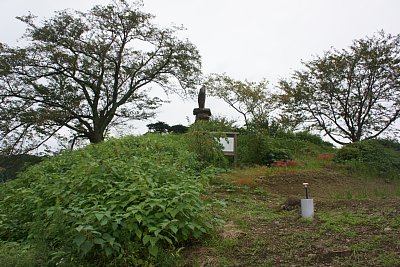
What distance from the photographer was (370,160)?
10703 mm

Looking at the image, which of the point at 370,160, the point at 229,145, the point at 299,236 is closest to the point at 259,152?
the point at 229,145

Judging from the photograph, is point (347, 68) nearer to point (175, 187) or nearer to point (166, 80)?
point (166, 80)

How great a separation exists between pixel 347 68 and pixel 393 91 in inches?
69.2

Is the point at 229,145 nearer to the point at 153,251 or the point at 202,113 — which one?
the point at 202,113

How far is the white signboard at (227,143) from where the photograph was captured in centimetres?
939

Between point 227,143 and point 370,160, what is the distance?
12.5 ft

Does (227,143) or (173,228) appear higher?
(227,143)

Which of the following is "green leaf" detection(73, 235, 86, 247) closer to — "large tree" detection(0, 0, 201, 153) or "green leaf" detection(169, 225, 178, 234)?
"green leaf" detection(169, 225, 178, 234)

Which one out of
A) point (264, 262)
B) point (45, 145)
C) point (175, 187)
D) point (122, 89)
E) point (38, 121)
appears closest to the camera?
point (264, 262)

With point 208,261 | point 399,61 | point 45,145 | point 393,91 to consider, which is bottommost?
point 208,261

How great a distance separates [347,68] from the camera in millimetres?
15695

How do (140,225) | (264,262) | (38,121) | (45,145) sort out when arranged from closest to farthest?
(264,262)
(140,225)
(38,121)
(45,145)

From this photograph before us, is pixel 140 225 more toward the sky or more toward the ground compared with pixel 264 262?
more toward the sky

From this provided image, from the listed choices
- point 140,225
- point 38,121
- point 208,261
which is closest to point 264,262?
point 208,261
